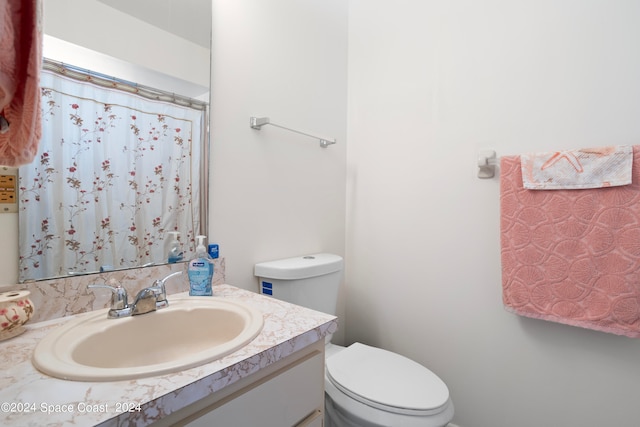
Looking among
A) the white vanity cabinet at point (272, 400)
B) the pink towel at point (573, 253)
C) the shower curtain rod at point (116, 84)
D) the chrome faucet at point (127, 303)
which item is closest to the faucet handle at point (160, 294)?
the chrome faucet at point (127, 303)

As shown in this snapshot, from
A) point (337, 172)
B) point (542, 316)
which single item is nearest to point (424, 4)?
point (337, 172)

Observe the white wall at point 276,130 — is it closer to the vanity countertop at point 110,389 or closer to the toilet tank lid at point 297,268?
the toilet tank lid at point 297,268

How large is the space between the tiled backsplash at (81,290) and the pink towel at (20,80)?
17.8 inches

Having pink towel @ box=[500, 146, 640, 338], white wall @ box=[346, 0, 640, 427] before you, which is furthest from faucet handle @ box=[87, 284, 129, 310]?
pink towel @ box=[500, 146, 640, 338]

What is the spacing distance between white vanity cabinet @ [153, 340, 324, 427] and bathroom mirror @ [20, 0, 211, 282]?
559mm

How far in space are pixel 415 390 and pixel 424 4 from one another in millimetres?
1696

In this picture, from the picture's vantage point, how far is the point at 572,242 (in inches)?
39.7

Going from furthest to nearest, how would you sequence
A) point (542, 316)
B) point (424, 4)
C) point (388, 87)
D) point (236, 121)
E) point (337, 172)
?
point (337, 172) → point (388, 87) → point (424, 4) → point (236, 121) → point (542, 316)

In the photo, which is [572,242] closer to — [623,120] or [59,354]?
[623,120]

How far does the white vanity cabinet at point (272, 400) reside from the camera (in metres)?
0.50

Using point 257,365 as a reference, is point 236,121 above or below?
above

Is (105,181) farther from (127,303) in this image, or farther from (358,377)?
(358,377)

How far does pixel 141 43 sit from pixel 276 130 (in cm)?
56

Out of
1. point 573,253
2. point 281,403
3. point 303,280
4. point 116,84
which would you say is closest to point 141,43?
point 116,84
